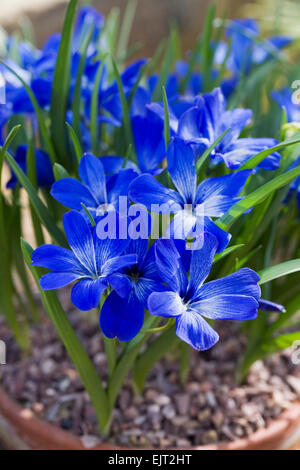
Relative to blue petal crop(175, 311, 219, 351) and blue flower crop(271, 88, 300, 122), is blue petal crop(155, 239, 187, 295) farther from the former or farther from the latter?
blue flower crop(271, 88, 300, 122)

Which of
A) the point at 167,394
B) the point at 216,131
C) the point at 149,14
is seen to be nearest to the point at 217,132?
the point at 216,131

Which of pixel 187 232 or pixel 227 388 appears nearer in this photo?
pixel 187 232

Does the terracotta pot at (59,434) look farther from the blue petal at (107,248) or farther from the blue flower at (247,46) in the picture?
the blue flower at (247,46)

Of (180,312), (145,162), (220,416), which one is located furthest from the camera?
(220,416)

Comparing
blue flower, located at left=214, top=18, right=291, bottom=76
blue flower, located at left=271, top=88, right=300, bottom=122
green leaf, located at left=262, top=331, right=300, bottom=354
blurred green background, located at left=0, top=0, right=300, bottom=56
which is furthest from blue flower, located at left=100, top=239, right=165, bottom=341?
blurred green background, located at left=0, top=0, right=300, bottom=56

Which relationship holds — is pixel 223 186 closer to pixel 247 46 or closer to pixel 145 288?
pixel 145 288

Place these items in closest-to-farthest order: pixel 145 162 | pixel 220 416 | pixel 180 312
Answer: pixel 180 312, pixel 145 162, pixel 220 416
